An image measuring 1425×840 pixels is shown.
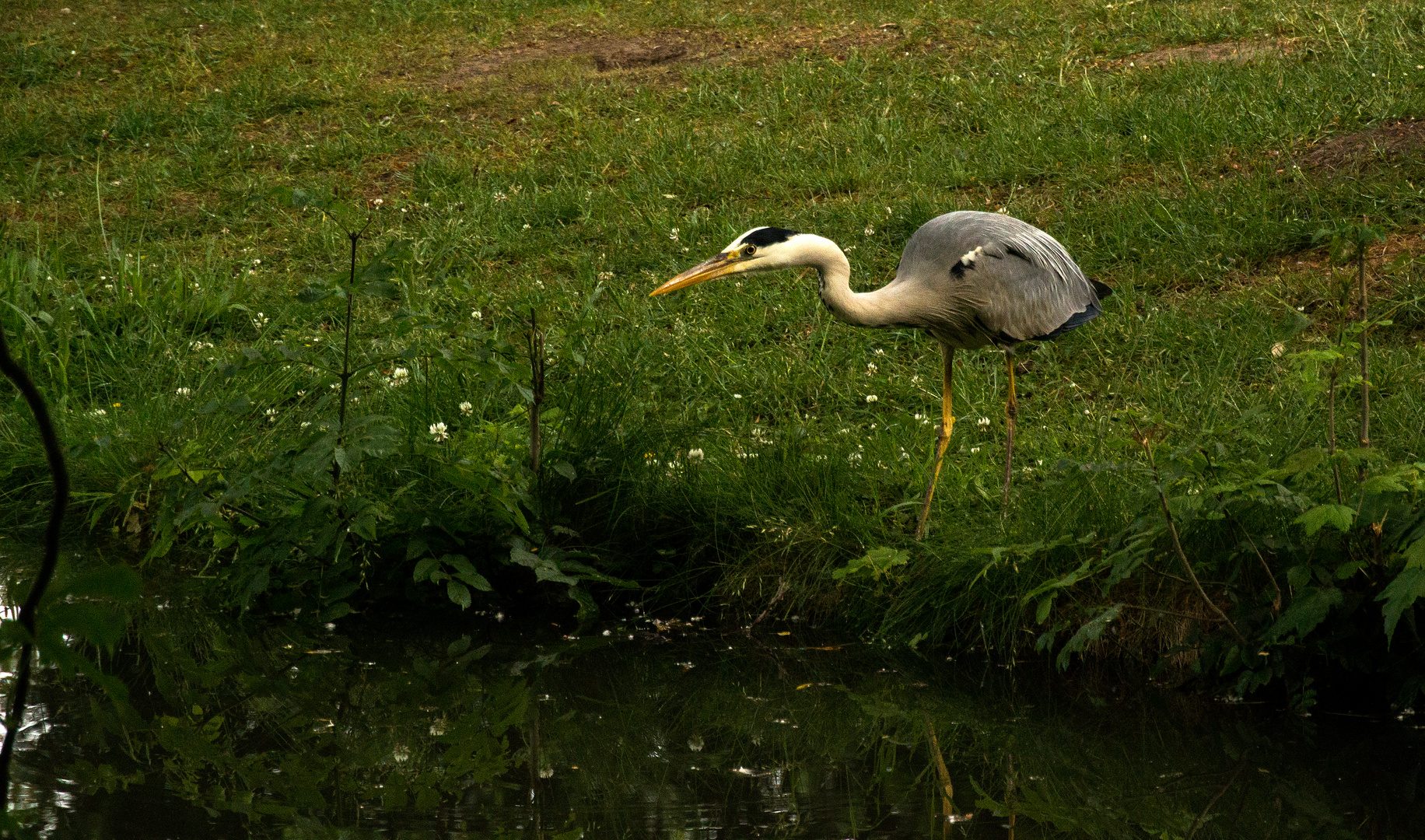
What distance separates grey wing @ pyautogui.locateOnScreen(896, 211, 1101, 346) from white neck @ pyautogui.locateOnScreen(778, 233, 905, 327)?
0.24m

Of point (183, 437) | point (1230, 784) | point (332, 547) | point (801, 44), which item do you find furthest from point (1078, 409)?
point (801, 44)

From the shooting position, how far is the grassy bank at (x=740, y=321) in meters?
4.26

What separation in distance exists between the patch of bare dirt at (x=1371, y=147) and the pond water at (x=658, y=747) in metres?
4.11

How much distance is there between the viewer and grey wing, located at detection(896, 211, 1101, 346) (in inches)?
204

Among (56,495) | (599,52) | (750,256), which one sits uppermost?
(599,52)

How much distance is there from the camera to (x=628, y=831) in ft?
10.7

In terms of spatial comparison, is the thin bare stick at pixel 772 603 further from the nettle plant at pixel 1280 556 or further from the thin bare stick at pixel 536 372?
the thin bare stick at pixel 536 372

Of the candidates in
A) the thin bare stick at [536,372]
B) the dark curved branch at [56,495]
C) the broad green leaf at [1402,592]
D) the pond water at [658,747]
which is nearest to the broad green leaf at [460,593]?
the pond water at [658,747]

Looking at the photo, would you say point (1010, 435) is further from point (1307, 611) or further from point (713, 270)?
point (1307, 611)

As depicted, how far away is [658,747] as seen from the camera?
3809 millimetres

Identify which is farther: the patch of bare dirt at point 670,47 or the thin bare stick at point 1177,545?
the patch of bare dirt at point 670,47

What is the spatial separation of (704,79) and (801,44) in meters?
1.11

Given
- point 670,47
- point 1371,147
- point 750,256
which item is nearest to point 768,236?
point 750,256

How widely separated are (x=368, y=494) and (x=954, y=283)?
84.4 inches
